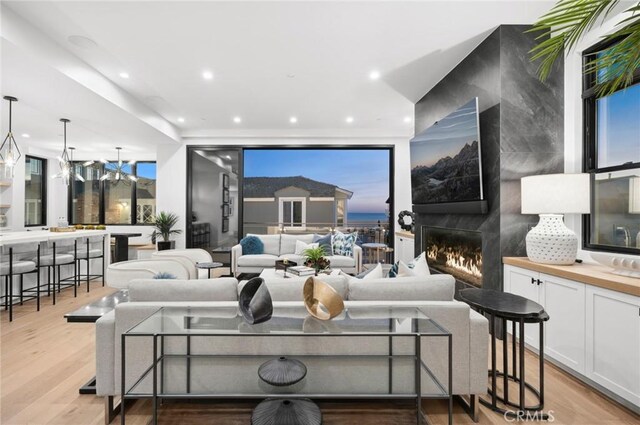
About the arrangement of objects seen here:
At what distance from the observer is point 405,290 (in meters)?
2.09

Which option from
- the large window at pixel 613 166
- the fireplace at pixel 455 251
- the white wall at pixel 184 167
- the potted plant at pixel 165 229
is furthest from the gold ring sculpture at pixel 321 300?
the potted plant at pixel 165 229

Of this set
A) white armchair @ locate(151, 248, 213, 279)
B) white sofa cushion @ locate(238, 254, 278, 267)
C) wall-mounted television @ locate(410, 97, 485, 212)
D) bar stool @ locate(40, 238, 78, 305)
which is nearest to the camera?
wall-mounted television @ locate(410, 97, 485, 212)

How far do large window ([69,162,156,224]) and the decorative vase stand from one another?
812cm

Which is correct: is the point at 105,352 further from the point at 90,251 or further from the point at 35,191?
the point at 35,191

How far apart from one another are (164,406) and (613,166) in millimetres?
3849

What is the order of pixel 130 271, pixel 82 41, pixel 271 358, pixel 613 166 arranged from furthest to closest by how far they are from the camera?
pixel 130 271, pixel 82 41, pixel 613 166, pixel 271 358

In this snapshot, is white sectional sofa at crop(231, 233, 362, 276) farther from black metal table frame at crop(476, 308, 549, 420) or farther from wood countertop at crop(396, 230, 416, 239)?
black metal table frame at crop(476, 308, 549, 420)

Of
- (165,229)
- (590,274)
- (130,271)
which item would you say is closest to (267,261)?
(130,271)

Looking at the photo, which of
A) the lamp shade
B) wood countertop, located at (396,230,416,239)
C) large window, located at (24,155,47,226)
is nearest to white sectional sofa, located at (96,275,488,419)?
the lamp shade

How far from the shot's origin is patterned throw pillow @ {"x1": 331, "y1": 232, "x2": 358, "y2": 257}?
17.7ft

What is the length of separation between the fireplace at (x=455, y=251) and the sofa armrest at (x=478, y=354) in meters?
1.66

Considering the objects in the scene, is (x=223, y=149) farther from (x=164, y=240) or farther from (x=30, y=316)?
(x=30, y=316)

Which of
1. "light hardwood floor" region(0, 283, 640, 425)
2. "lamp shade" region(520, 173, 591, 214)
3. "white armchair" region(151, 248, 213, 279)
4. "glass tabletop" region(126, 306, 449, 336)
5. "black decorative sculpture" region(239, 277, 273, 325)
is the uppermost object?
"lamp shade" region(520, 173, 591, 214)

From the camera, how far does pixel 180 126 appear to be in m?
6.46
